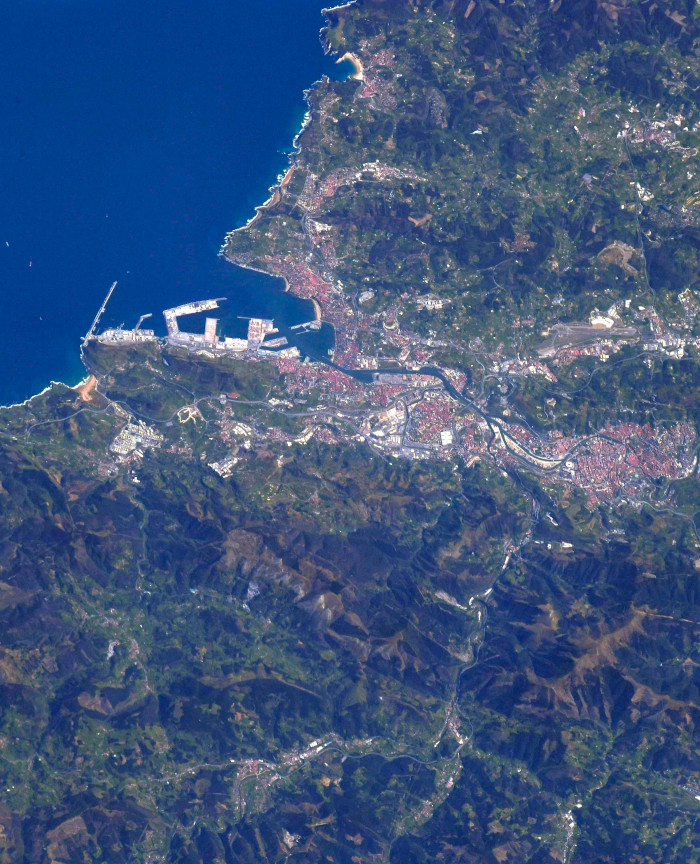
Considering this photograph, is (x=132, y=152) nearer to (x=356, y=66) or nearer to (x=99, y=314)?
(x=99, y=314)

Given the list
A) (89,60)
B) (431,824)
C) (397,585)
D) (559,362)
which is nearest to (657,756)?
Answer: (431,824)

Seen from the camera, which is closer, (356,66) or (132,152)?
(356,66)

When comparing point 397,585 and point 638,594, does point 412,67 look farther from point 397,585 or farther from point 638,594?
point 638,594

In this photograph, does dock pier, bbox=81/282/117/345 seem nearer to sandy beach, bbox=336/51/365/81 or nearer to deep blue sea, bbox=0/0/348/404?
deep blue sea, bbox=0/0/348/404

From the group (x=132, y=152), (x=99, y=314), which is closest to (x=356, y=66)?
(x=132, y=152)

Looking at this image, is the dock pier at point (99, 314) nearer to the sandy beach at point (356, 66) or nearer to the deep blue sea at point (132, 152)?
the deep blue sea at point (132, 152)

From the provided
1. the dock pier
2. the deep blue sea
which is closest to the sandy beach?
the deep blue sea

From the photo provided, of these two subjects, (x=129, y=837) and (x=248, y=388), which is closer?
(x=129, y=837)

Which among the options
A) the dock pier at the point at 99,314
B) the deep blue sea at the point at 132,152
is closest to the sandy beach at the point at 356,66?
the deep blue sea at the point at 132,152
